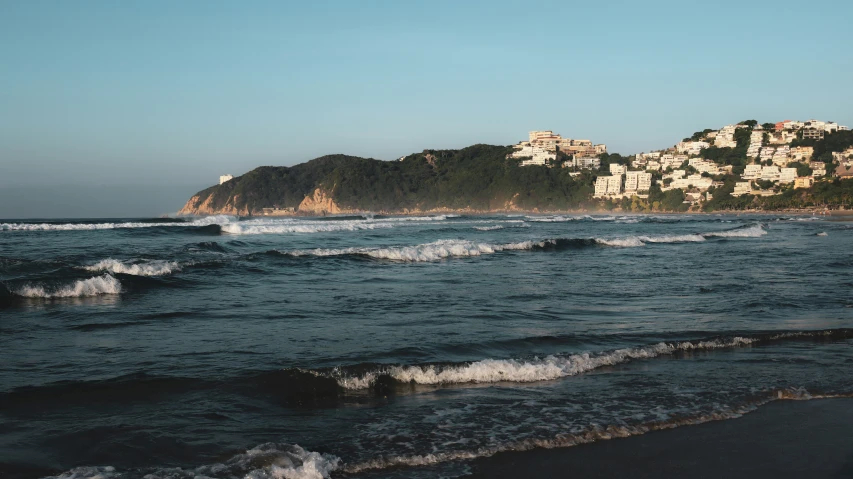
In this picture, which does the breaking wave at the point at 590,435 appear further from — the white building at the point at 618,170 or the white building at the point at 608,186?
the white building at the point at 618,170

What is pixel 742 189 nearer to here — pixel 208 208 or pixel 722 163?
pixel 722 163

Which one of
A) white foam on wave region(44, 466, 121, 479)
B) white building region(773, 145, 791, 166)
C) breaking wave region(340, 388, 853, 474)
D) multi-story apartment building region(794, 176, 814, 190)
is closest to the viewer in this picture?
white foam on wave region(44, 466, 121, 479)

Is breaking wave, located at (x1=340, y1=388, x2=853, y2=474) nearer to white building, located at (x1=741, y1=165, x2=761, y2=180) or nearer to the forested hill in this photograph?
white building, located at (x1=741, y1=165, x2=761, y2=180)

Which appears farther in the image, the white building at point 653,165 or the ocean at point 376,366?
the white building at point 653,165

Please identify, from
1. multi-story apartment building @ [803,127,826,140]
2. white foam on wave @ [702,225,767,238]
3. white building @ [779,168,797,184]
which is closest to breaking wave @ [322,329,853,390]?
white foam on wave @ [702,225,767,238]

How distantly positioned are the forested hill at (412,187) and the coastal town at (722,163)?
7950 mm

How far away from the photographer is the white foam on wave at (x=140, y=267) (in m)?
17.0

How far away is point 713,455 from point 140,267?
15.7 m

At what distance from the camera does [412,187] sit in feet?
540

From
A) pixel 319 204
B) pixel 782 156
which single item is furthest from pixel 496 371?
pixel 319 204

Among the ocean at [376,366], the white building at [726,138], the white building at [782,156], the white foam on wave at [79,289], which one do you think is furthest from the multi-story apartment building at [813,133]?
the white foam on wave at [79,289]

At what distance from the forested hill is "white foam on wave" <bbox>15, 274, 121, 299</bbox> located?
127m

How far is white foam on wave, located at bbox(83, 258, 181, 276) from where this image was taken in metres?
17.0

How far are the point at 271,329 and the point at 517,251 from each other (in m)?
18.1
